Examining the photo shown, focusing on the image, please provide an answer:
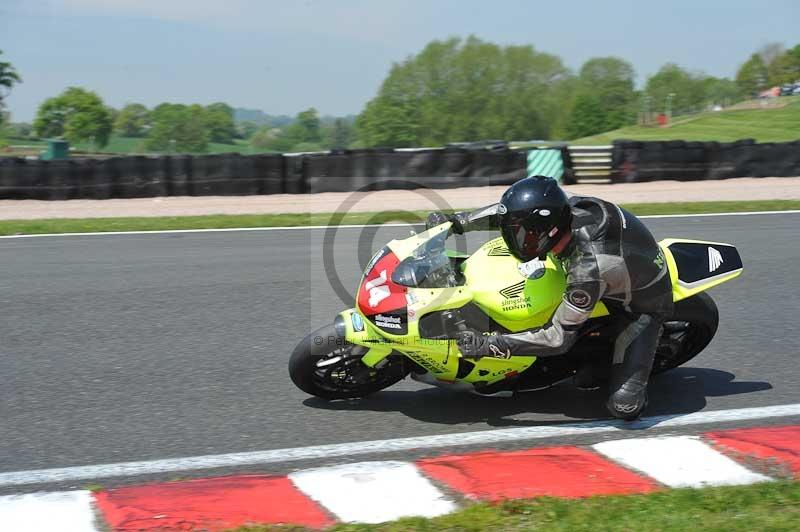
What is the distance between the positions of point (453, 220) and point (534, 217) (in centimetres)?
59

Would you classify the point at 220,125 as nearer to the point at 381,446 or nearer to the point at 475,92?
the point at 381,446

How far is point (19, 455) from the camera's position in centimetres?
434

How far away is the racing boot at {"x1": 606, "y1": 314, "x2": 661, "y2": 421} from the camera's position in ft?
15.5

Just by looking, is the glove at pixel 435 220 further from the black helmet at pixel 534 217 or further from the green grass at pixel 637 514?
the green grass at pixel 637 514

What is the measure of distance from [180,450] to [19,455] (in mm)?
753

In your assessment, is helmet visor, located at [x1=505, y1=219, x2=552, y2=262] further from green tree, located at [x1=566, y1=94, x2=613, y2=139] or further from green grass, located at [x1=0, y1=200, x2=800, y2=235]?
green tree, located at [x1=566, y1=94, x2=613, y2=139]

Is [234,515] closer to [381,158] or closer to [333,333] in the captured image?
[333,333]

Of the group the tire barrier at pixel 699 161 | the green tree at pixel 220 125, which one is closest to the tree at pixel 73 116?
the green tree at pixel 220 125

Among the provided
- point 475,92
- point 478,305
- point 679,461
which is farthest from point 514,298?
point 475,92

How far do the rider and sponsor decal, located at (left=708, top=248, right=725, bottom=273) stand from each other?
392mm

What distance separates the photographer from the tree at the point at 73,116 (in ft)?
147

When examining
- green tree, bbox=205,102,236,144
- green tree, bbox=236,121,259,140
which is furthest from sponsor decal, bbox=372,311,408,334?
green tree, bbox=236,121,259,140

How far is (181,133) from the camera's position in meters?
35.5

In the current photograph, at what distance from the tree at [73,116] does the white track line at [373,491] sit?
4141cm
